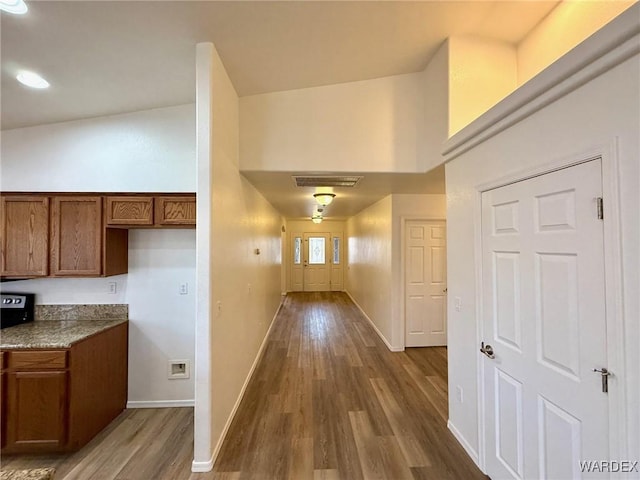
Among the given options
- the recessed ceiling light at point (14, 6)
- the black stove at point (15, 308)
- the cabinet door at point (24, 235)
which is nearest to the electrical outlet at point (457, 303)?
the recessed ceiling light at point (14, 6)

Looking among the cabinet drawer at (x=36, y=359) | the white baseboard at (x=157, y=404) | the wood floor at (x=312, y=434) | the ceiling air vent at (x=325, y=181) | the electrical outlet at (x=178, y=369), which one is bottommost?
the wood floor at (x=312, y=434)

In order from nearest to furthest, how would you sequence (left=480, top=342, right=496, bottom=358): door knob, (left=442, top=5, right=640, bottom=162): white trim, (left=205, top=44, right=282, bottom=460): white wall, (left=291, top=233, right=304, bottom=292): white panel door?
(left=442, top=5, right=640, bottom=162): white trim → (left=480, top=342, right=496, bottom=358): door knob → (left=205, top=44, right=282, bottom=460): white wall → (left=291, top=233, right=304, bottom=292): white panel door

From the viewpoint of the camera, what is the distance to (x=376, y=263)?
5.30 meters

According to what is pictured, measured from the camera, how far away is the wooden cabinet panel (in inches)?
99.8

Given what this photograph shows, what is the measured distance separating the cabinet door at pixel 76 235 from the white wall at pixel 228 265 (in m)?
1.16

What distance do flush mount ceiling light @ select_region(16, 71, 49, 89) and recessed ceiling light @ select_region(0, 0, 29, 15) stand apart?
2.12 feet

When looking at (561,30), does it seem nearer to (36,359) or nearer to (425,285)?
(425,285)

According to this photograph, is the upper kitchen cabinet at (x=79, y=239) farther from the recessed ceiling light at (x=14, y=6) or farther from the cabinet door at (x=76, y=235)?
the recessed ceiling light at (x=14, y=6)

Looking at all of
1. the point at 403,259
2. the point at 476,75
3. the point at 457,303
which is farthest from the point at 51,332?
the point at 476,75

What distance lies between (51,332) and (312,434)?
232 cm

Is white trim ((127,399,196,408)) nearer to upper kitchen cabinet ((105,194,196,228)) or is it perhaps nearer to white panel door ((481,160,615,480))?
upper kitchen cabinet ((105,194,196,228))

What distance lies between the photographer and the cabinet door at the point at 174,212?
257cm

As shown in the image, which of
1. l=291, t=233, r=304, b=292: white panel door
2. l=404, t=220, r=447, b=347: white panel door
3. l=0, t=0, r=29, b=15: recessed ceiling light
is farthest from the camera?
l=291, t=233, r=304, b=292: white panel door

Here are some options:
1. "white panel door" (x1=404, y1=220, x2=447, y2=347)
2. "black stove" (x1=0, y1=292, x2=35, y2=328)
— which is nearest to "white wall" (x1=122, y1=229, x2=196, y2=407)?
"black stove" (x1=0, y1=292, x2=35, y2=328)
